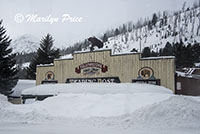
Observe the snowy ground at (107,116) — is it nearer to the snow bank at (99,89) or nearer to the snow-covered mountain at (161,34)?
the snow bank at (99,89)

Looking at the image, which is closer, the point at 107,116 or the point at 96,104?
the point at 107,116

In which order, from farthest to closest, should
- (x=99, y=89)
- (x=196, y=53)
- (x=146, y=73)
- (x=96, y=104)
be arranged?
(x=196, y=53)
(x=146, y=73)
(x=99, y=89)
(x=96, y=104)

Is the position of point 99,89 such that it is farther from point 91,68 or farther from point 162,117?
point 162,117

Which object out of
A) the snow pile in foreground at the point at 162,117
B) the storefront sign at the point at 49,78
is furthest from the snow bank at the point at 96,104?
the storefront sign at the point at 49,78

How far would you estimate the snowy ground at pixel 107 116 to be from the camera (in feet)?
18.4

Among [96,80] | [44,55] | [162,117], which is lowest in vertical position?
[162,117]

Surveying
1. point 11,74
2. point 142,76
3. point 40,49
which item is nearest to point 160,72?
point 142,76

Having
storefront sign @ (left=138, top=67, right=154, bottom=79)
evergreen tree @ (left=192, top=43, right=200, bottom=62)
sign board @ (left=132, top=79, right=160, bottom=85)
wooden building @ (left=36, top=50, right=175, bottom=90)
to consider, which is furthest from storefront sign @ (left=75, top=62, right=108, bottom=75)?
evergreen tree @ (left=192, top=43, right=200, bottom=62)

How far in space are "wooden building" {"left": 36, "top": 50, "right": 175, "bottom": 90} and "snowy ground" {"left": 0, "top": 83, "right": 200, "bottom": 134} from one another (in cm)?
403

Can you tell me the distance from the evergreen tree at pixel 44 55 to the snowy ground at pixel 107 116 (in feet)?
85.8

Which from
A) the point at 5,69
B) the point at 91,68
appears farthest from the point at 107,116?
the point at 5,69

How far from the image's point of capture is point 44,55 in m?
34.7

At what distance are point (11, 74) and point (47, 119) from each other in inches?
798

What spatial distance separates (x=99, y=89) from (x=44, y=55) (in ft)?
82.1
